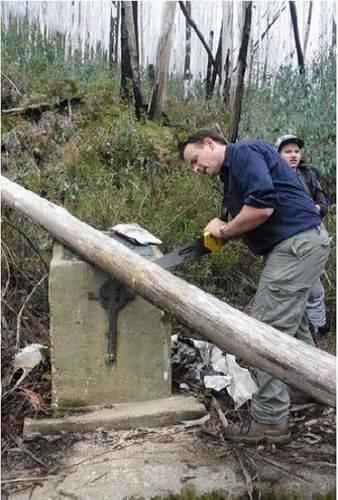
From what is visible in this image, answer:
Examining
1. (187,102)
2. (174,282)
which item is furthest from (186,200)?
(187,102)

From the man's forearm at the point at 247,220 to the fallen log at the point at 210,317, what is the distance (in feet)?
1.57

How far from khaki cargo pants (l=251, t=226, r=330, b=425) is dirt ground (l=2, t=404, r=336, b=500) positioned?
257 mm

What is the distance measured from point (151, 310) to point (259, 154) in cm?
120

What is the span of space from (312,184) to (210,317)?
94.8 inches

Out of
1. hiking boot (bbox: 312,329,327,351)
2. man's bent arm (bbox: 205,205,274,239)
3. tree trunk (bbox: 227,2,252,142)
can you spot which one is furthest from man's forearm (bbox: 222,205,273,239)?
tree trunk (bbox: 227,2,252,142)

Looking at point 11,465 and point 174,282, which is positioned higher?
point 174,282

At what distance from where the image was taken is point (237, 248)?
577 cm

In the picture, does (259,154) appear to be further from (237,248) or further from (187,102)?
(187,102)

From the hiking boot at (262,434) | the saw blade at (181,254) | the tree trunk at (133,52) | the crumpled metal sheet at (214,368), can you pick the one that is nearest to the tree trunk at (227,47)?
the tree trunk at (133,52)

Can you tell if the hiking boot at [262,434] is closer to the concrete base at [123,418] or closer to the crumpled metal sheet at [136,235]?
the concrete base at [123,418]

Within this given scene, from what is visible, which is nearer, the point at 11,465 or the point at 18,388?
the point at 11,465

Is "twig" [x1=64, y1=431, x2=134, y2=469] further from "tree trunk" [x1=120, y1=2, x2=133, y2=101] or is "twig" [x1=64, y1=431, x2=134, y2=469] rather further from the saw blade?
"tree trunk" [x1=120, y1=2, x2=133, y2=101]

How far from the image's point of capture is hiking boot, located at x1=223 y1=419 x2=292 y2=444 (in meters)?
3.21

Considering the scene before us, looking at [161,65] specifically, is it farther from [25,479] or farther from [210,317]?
[25,479]
